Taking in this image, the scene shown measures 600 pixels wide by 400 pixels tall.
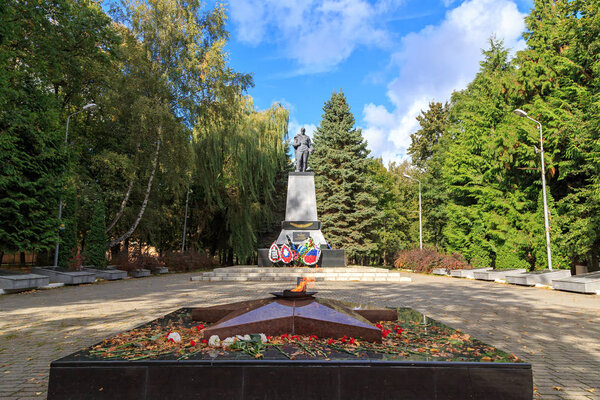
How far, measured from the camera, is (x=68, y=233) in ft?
51.1

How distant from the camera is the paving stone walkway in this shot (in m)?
3.72

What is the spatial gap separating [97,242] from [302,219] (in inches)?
395

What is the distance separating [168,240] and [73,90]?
16.2 meters

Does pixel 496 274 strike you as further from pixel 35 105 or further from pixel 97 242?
pixel 35 105

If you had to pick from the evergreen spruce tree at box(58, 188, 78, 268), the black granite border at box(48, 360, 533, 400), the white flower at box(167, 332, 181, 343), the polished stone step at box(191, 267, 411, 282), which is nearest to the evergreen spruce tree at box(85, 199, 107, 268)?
the evergreen spruce tree at box(58, 188, 78, 268)

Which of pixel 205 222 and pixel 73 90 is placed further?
pixel 205 222

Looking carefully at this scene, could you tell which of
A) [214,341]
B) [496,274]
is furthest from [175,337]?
[496,274]

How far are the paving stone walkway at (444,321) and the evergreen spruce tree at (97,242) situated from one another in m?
5.85

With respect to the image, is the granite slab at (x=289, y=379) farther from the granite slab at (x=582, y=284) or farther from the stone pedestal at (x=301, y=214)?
the stone pedestal at (x=301, y=214)

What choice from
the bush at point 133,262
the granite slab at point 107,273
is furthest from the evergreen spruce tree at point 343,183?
the granite slab at point 107,273

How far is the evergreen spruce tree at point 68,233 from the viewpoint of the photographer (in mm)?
15266

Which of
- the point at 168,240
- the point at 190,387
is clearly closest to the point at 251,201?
the point at 168,240

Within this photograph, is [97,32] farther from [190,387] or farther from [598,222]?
[598,222]

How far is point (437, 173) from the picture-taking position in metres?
30.0
